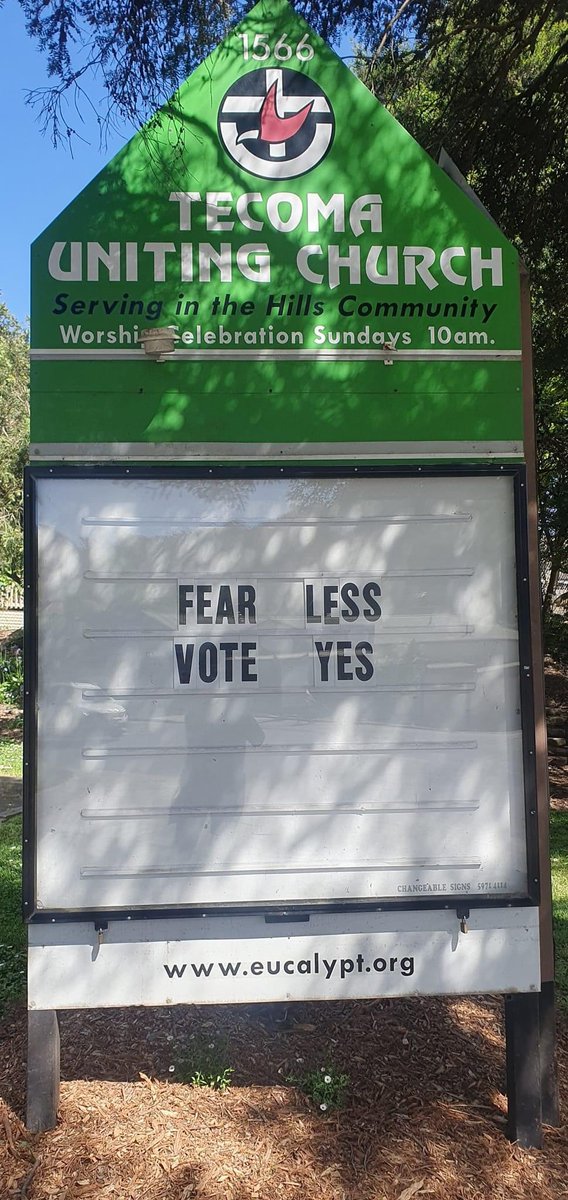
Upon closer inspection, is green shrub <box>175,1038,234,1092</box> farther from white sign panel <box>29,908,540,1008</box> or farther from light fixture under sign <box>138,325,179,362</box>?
light fixture under sign <box>138,325,179,362</box>

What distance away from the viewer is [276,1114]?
3268mm

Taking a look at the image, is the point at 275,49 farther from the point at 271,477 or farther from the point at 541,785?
the point at 541,785

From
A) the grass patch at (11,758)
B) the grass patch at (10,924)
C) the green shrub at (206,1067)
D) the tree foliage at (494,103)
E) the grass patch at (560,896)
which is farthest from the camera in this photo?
the grass patch at (11,758)

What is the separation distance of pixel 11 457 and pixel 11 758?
6.90 meters

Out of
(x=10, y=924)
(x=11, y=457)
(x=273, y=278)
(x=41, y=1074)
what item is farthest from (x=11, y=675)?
(x=273, y=278)

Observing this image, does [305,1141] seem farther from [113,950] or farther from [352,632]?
[352,632]

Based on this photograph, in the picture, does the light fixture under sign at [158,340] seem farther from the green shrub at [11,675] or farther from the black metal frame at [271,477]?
the green shrub at [11,675]

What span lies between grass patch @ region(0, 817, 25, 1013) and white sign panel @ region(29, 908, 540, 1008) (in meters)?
1.49

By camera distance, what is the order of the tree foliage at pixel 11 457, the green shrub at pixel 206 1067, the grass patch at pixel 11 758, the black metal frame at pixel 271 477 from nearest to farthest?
the black metal frame at pixel 271 477 < the green shrub at pixel 206 1067 < the grass patch at pixel 11 758 < the tree foliage at pixel 11 457

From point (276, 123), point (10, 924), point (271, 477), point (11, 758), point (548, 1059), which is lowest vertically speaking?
point (10, 924)

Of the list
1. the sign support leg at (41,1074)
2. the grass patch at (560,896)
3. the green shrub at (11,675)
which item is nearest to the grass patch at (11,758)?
the green shrub at (11,675)

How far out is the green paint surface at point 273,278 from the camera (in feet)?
10.4

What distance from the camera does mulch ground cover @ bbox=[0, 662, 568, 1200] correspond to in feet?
9.50

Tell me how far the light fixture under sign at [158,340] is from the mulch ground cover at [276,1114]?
121 inches
